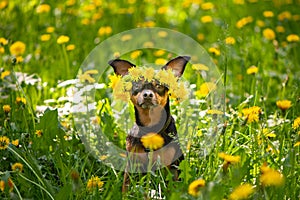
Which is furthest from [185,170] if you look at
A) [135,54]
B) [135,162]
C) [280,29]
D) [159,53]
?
[280,29]

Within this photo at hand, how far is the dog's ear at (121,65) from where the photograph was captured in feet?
8.46

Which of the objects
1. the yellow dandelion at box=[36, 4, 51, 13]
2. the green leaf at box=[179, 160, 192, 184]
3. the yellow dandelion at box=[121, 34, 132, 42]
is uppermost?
the yellow dandelion at box=[36, 4, 51, 13]

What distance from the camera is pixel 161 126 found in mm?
2521

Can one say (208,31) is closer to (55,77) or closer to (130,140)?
(55,77)

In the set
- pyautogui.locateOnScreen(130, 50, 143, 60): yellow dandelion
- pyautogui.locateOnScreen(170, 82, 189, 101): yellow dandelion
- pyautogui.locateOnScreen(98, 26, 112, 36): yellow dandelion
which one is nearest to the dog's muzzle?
pyautogui.locateOnScreen(170, 82, 189, 101): yellow dandelion

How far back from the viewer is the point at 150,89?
241 centimetres

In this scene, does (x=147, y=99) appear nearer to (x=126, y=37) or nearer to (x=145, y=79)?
(x=145, y=79)

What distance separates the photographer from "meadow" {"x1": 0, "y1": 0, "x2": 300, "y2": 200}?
7.57 feet

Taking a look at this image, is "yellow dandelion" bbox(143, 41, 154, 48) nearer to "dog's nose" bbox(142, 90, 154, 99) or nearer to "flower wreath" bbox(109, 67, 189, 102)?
"flower wreath" bbox(109, 67, 189, 102)

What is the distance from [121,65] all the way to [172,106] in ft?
2.68

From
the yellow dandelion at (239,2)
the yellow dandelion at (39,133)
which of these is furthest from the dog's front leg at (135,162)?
the yellow dandelion at (239,2)

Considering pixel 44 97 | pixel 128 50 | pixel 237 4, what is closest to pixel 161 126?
pixel 44 97

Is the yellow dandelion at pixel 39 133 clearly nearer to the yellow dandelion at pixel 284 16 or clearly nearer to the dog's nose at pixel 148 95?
the dog's nose at pixel 148 95

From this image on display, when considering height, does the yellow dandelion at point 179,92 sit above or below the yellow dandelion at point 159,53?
below
